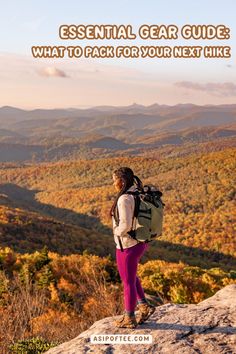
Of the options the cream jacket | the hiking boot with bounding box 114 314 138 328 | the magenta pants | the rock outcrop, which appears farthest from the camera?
the hiking boot with bounding box 114 314 138 328

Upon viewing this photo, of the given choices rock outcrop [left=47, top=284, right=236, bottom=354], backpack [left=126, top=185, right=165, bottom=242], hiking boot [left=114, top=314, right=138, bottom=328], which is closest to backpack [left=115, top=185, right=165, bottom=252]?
backpack [left=126, top=185, right=165, bottom=242]

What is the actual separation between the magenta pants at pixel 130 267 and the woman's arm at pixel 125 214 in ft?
1.06

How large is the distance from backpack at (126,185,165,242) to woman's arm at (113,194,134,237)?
0.27 ft

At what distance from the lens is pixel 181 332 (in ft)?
18.7

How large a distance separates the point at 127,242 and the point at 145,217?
1.37 feet

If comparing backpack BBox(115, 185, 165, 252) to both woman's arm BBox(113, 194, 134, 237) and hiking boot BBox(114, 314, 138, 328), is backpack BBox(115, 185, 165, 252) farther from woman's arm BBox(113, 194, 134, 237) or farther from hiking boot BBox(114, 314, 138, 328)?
hiking boot BBox(114, 314, 138, 328)

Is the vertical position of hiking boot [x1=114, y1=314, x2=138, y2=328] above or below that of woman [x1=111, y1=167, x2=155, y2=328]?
below

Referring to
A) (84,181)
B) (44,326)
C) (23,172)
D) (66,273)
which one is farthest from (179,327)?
(23,172)

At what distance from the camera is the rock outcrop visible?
5332 mm

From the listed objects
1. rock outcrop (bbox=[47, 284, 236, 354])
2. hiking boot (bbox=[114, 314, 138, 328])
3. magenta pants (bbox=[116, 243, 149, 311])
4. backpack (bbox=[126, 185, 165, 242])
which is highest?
backpack (bbox=[126, 185, 165, 242])

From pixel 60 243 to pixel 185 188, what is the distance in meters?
42.5

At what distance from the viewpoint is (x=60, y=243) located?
32125 millimetres

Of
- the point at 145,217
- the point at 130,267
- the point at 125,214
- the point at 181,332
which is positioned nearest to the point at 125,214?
the point at 125,214

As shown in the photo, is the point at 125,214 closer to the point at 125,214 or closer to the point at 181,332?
the point at 125,214
